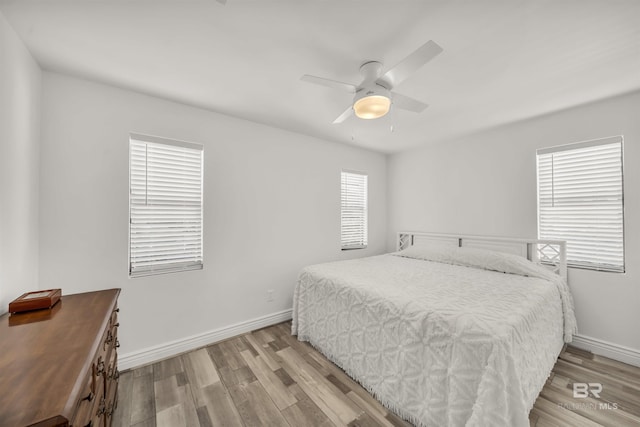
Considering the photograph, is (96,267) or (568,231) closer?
(96,267)

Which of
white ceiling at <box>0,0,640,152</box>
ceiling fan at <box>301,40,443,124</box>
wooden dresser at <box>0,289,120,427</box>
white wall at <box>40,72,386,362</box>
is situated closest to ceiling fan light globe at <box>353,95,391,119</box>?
ceiling fan at <box>301,40,443,124</box>

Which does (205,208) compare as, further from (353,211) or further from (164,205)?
(353,211)

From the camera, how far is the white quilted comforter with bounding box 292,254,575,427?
1.32 meters

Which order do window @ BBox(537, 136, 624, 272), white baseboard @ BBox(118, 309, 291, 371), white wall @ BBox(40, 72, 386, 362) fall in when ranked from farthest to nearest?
window @ BBox(537, 136, 624, 272)
white baseboard @ BBox(118, 309, 291, 371)
white wall @ BBox(40, 72, 386, 362)

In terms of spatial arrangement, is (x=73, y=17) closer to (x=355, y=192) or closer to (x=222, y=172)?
(x=222, y=172)

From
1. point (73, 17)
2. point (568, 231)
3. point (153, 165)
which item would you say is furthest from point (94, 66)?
point (568, 231)

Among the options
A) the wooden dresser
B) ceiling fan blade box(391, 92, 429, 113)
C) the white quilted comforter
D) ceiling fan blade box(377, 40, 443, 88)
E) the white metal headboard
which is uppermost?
ceiling fan blade box(377, 40, 443, 88)

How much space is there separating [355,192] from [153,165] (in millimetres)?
2798

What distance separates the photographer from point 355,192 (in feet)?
13.5

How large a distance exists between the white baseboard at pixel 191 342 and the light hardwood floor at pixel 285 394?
0.08m

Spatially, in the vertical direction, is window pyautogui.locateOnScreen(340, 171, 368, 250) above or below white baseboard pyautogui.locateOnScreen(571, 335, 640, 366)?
above

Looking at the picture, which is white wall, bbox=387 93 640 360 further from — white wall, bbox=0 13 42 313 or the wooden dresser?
white wall, bbox=0 13 42 313

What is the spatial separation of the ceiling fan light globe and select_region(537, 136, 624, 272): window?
2.32 metres

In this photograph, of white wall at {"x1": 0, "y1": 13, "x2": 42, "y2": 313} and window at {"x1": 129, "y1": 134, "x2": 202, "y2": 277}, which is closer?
white wall at {"x1": 0, "y1": 13, "x2": 42, "y2": 313}
